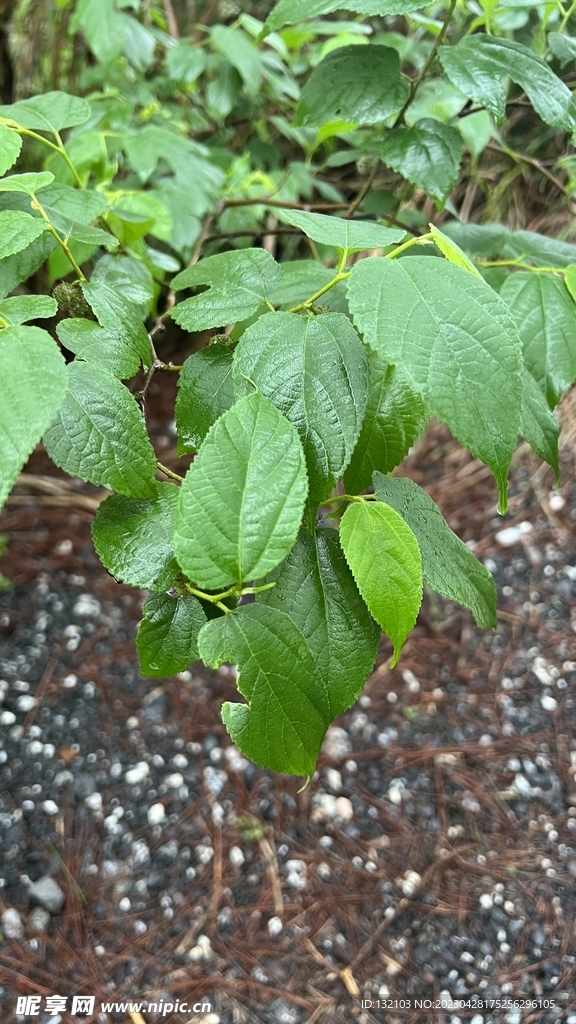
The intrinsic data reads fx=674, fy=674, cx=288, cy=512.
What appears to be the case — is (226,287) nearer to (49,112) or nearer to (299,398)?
(299,398)

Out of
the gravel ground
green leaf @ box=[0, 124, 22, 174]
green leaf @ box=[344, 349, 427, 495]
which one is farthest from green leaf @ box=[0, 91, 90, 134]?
the gravel ground

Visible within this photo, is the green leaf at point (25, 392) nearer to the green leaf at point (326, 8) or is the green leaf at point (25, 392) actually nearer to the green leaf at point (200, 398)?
the green leaf at point (200, 398)

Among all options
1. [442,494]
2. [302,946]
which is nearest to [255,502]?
[302,946]

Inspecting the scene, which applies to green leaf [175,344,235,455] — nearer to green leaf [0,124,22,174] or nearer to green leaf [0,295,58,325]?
green leaf [0,295,58,325]

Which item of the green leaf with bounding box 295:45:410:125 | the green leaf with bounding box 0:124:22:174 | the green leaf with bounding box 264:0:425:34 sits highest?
the green leaf with bounding box 264:0:425:34

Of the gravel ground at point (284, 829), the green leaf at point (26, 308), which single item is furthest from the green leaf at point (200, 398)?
the gravel ground at point (284, 829)

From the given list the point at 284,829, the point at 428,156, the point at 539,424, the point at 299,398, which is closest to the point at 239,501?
the point at 299,398
